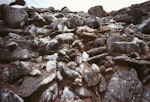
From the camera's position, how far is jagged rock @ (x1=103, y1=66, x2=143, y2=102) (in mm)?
5551

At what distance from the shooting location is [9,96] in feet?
17.3

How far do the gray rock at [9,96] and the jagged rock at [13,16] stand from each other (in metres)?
3.60

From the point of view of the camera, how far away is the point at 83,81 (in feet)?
19.3

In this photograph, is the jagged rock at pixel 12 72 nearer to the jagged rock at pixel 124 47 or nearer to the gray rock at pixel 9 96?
the gray rock at pixel 9 96

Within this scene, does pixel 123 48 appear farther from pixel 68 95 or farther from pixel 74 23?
pixel 74 23

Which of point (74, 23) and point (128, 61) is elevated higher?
point (74, 23)

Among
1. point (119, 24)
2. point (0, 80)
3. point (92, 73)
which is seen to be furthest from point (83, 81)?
point (119, 24)

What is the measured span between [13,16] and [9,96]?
399 cm

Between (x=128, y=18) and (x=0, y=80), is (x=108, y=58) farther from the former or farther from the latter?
(x=128, y=18)

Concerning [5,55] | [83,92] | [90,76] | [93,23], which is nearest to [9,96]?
[5,55]

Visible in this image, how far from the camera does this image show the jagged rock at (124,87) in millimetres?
5551

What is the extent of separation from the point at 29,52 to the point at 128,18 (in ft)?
15.3

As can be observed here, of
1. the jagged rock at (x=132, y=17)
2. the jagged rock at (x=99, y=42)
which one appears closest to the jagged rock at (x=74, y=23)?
the jagged rock at (x=99, y=42)

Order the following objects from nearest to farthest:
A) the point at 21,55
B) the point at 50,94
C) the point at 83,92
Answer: the point at 50,94 → the point at 83,92 → the point at 21,55
